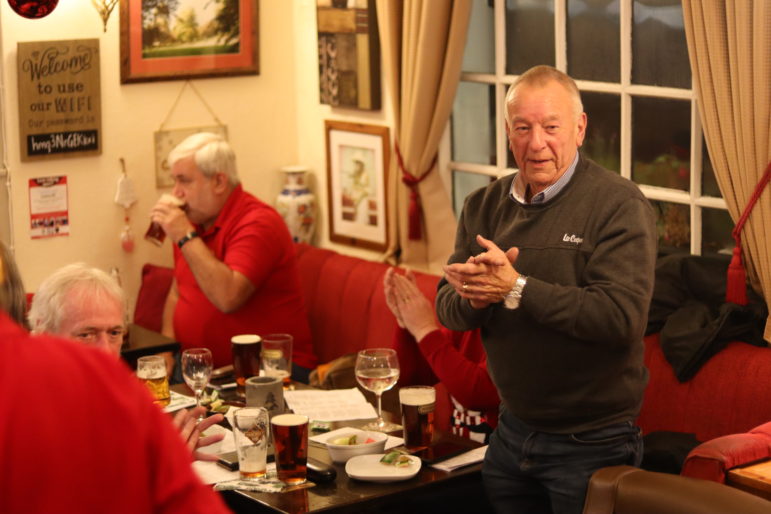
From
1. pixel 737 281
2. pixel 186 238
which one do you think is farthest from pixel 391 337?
pixel 737 281

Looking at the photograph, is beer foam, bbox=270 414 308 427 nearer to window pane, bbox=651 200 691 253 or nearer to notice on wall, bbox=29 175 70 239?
window pane, bbox=651 200 691 253

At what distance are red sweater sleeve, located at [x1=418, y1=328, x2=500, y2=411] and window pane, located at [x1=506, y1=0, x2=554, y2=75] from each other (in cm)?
128

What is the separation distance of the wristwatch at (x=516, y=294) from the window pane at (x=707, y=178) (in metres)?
1.28

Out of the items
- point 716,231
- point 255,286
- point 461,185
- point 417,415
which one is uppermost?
point 461,185

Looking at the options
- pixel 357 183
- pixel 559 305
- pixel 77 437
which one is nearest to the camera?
pixel 77 437

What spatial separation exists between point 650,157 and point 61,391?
2.85 metres

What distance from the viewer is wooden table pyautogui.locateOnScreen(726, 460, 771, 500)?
8.16 ft

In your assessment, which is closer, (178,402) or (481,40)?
(178,402)

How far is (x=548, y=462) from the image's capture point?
262cm

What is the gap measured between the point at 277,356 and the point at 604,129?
139 cm

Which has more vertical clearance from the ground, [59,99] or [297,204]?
[59,99]

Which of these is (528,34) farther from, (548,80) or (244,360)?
(244,360)

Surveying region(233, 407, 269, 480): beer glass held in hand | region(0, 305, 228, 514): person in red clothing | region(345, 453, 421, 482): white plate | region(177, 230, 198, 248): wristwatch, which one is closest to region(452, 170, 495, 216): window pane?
region(177, 230, 198, 248): wristwatch

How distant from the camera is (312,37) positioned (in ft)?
16.6
